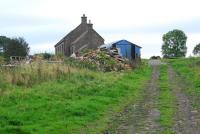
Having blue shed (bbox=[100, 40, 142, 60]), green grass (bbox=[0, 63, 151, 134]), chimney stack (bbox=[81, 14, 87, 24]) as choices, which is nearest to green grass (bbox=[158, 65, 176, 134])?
green grass (bbox=[0, 63, 151, 134])

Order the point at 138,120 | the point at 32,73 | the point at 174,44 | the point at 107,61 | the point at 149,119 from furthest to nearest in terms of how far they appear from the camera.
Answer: the point at 174,44 → the point at 107,61 → the point at 32,73 → the point at 149,119 → the point at 138,120

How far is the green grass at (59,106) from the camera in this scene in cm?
1323

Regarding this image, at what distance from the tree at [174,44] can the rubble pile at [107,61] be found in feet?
333

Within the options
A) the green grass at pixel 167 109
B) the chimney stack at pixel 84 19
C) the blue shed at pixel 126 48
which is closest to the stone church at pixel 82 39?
the chimney stack at pixel 84 19

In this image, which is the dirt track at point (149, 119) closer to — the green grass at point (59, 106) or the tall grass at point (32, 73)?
the green grass at point (59, 106)

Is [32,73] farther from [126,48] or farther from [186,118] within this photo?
[126,48]

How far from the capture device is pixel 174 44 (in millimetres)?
147625

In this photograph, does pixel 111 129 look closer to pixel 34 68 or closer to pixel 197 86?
pixel 34 68

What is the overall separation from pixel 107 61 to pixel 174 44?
108429 millimetres

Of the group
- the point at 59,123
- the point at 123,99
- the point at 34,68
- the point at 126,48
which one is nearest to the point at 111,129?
the point at 59,123


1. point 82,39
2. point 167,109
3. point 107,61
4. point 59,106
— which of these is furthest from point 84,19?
point 59,106

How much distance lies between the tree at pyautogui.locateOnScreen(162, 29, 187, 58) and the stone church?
227ft

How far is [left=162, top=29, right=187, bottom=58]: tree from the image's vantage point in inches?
5802

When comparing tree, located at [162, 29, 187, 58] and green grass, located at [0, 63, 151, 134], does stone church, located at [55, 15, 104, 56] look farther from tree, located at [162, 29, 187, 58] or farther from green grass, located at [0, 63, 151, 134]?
tree, located at [162, 29, 187, 58]
